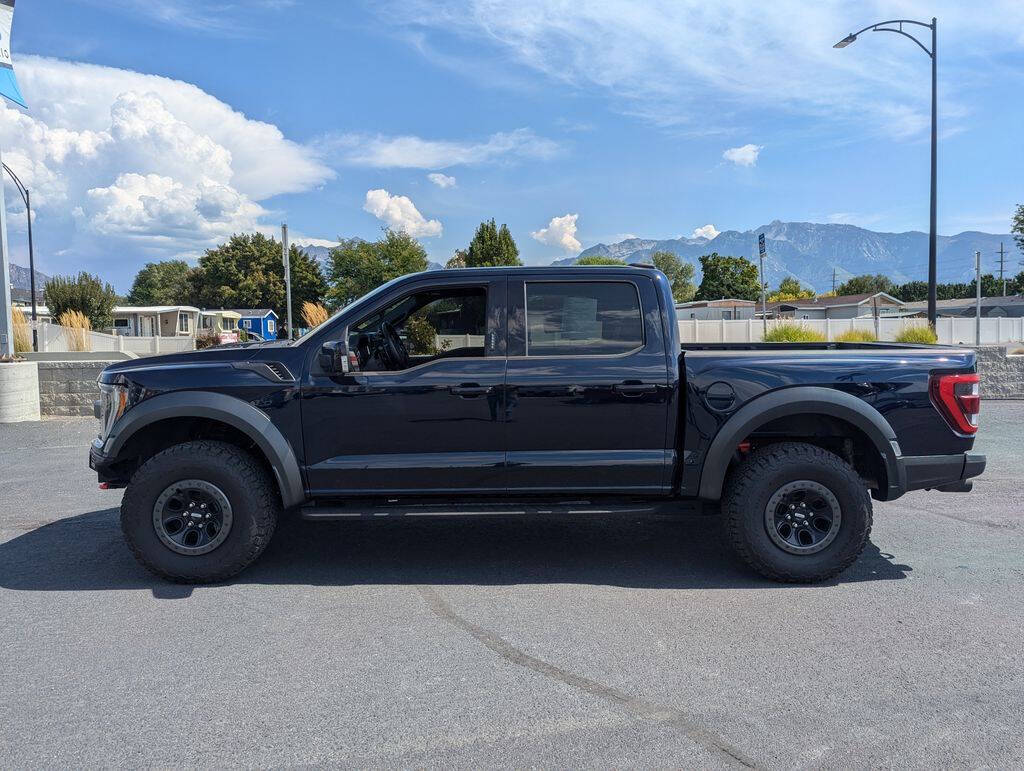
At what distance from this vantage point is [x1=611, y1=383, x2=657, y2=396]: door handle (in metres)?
4.42

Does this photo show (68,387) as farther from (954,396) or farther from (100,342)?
(954,396)

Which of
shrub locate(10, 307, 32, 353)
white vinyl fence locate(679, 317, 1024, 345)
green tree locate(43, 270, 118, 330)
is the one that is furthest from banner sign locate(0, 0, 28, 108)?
green tree locate(43, 270, 118, 330)

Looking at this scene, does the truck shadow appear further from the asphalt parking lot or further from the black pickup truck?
the black pickup truck

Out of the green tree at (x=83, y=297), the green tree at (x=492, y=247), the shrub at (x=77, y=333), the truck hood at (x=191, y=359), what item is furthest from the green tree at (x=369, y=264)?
the truck hood at (x=191, y=359)

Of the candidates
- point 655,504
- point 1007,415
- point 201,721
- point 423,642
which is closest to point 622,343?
point 655,504

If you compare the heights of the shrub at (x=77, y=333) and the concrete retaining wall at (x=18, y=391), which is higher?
the shrub at (x=77, y=333)

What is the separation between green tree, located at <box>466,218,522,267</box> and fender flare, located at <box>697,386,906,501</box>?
45150 mm

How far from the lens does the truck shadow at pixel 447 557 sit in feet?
15.1

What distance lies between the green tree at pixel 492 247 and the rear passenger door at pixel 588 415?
147ft

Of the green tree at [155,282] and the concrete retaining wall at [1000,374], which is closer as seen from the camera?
the concrete retaining wall at [1000,374]

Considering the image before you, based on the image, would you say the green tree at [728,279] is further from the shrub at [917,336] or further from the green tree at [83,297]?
the shrub at [917,336]

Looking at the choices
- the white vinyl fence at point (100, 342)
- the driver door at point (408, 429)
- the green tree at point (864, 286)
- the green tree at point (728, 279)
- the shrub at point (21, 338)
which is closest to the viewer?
the driver door at point (408, 429)

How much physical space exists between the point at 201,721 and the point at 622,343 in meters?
2.96

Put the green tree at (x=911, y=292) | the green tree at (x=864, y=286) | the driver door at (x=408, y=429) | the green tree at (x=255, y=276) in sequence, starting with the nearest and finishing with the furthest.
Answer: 1. the driver door at (x=408, y=429)
2. the green tree at (x=255, y=276)
3. the green tree at (x=911, y=292)
4. the green tree at (x=864, y=286)
